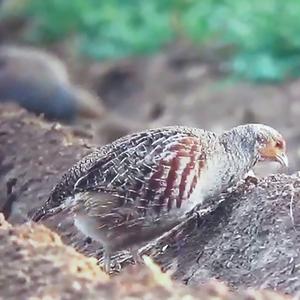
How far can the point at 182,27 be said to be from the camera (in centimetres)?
1811

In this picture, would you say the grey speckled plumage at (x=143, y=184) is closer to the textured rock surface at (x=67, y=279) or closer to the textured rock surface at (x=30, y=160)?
the textured rock surface at (x=67, y=279)

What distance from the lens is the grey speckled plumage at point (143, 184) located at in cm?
638

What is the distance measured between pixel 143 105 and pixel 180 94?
49cm

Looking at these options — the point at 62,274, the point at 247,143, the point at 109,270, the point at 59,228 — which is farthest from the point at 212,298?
the point at 59,228

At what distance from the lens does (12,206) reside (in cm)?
817

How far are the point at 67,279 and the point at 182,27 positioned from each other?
1331cm

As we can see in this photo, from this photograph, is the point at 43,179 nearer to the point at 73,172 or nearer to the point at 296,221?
the point at 73,172

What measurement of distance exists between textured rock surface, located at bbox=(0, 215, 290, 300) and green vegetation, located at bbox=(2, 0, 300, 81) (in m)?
10.9

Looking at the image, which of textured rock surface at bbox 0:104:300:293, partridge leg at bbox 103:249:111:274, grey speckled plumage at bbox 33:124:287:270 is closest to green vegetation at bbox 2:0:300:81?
textured rock surface at bbox 0:104:300:293

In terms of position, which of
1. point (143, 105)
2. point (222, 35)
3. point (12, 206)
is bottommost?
point (12, 206)

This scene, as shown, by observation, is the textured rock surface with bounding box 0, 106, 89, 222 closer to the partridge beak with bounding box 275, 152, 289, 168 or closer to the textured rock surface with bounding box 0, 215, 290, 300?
the partridge beak with bounding box 275, 152, 289, 168

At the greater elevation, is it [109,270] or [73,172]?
[73,172]

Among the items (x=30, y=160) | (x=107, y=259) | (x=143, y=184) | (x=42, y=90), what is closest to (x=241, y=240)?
(x=143, y=184)

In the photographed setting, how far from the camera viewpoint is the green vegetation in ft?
53.9
